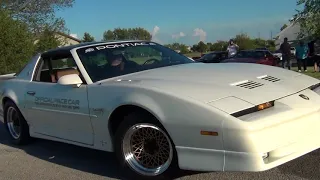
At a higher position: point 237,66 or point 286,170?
point 237,66

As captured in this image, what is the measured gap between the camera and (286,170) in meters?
4.27

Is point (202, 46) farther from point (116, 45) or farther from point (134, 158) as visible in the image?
point (134, 158)

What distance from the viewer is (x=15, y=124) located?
640cm

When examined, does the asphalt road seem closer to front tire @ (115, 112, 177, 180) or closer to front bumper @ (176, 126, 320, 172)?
front tire @ (115, 112, 177, 180)

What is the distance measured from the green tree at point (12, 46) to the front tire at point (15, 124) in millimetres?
15524

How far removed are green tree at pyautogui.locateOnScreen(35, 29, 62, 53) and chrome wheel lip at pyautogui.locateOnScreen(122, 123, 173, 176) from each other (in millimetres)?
22108

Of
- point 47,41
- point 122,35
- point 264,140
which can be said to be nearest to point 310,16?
point 47,41

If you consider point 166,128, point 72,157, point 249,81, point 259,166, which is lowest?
point 72,157

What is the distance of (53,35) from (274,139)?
1077 inches

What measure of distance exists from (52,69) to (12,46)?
16840mm

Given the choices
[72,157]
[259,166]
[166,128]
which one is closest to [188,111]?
[166,128]

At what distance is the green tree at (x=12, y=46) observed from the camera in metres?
21.3

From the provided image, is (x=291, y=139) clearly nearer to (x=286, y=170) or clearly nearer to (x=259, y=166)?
(x=259, y=166)

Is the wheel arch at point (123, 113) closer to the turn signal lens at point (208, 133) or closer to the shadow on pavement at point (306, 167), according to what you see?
the turn signal lens at point (208, 133)
